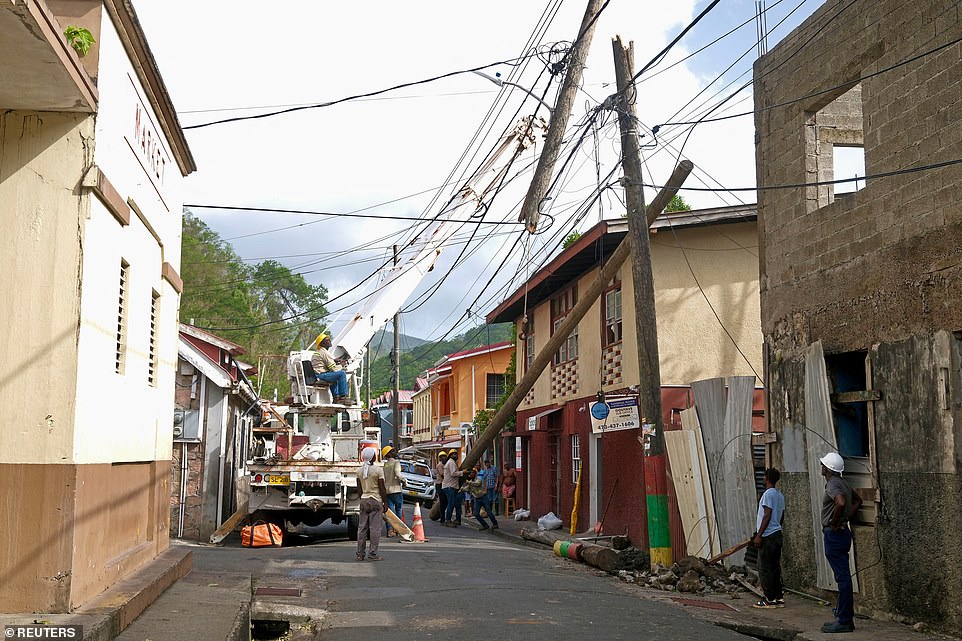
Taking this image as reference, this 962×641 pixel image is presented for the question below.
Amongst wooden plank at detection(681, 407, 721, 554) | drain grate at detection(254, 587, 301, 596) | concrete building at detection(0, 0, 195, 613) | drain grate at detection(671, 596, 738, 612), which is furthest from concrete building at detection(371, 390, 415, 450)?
concrete building at detection(0, 0, 195, 613)

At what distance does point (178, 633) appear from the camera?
28.3 feet

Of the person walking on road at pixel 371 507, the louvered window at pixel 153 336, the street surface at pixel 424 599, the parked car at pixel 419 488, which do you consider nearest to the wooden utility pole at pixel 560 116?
the person walking on road at pixel 371 507

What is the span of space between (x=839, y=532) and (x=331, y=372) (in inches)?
494

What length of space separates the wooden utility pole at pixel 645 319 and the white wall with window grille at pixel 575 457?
29.9 ft

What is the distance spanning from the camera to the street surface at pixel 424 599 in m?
9.58

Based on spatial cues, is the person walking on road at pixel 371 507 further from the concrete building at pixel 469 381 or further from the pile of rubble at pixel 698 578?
the concrete building at pixel 469 381

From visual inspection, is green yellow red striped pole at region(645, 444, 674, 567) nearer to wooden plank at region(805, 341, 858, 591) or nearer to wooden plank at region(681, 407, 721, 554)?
wooden plank at region(681, 407, 721, 554)

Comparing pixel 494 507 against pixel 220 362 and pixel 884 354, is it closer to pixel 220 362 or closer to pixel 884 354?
pixel 220 362

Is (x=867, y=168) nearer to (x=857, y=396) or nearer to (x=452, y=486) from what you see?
(x=857, y=396)

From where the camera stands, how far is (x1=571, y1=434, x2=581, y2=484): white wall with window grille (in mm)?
24156

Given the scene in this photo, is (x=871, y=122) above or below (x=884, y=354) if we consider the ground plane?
above

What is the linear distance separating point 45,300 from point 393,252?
1408 cm

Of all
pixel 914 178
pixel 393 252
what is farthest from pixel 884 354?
pixel 393 252

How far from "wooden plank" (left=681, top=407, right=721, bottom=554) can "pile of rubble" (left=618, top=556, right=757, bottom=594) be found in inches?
17.0
